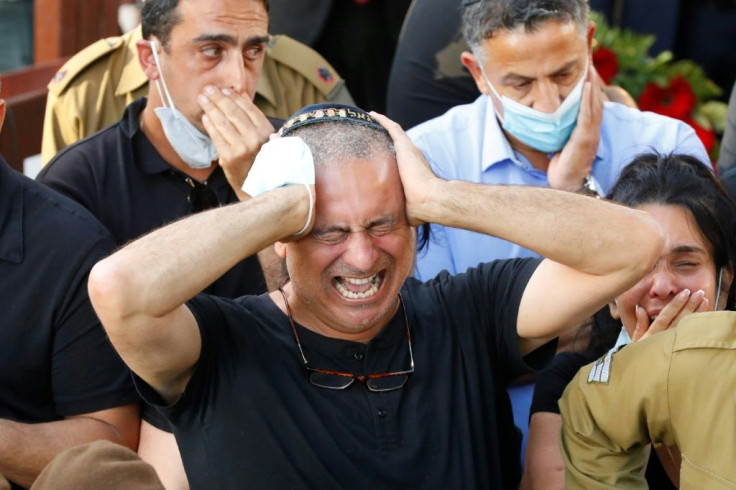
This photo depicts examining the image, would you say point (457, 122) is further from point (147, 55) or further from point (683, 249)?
point (683, 249)

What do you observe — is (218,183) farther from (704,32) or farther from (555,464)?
(704,32)

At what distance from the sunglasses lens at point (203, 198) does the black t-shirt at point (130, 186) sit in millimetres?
13

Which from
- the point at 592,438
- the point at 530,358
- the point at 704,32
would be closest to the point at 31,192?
the point at 530,358

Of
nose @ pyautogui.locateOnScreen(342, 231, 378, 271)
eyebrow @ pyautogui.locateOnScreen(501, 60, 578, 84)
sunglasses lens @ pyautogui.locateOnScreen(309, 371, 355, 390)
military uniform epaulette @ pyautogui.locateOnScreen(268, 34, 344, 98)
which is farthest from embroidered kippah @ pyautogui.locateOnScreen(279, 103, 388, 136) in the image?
military uniform epaulette @ pyautogui.locateOnScreen(268, 34, 344, 98)

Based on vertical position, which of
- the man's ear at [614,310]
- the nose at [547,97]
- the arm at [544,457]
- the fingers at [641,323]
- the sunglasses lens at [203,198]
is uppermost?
the nose at [547,97]

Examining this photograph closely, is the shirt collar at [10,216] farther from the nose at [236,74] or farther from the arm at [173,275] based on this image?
the nose at [236,74]

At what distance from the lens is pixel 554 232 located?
8.00ft

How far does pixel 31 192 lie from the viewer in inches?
113

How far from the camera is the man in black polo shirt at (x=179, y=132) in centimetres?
336

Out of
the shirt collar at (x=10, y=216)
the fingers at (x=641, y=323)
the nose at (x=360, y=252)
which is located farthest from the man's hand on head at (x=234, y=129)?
the fingers at (x=641, y=323)

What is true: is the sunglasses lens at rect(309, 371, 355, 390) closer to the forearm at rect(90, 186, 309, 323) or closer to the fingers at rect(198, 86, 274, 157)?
the forearm at rect(90, 186, 309, 323)

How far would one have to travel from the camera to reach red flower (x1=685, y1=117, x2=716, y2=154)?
203 inches

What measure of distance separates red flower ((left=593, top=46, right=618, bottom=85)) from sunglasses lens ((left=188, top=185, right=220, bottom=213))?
7.51 ft

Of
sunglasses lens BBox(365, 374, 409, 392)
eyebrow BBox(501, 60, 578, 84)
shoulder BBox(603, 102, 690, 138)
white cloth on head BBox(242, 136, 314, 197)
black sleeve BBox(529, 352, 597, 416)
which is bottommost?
black sleeve BBox(529, 352, 597, 416)
